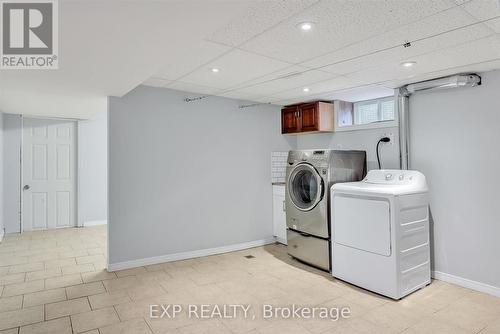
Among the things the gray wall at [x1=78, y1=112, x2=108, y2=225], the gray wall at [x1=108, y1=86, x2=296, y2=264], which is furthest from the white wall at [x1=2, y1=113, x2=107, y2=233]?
the gray wall at [x1=108, y1=86, x2=296, y2=264]

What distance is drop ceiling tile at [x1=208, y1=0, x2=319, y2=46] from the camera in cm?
181

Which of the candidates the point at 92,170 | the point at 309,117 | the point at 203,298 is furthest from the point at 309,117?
the point at 92,170

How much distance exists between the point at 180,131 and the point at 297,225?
206cm

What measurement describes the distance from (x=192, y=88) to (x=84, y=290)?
263cm

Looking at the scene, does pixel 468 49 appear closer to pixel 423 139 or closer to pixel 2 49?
pixel 423 139

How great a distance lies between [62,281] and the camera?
134 inches

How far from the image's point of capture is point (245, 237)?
4.79 metres

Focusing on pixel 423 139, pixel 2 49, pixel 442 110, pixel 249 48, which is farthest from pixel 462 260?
pixel 2 49

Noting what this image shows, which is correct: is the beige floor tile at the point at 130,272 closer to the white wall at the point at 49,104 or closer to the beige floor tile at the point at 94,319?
the beige floor tile at the point at 94,319

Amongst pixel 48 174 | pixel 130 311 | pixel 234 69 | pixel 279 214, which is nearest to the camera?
pixel 130 311

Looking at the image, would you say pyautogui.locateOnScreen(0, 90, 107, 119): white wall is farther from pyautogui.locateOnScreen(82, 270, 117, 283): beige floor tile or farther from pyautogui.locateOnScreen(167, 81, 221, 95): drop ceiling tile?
pyautogui.locateOnScreen(82, 270, 117, 283): beige floor tile

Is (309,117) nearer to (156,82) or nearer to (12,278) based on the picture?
(156,82)

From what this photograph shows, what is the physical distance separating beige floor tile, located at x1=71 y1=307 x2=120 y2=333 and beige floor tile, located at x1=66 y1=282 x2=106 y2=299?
0.44 metres

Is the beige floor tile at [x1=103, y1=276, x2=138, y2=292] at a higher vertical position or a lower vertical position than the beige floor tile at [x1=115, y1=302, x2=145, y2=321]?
higher
